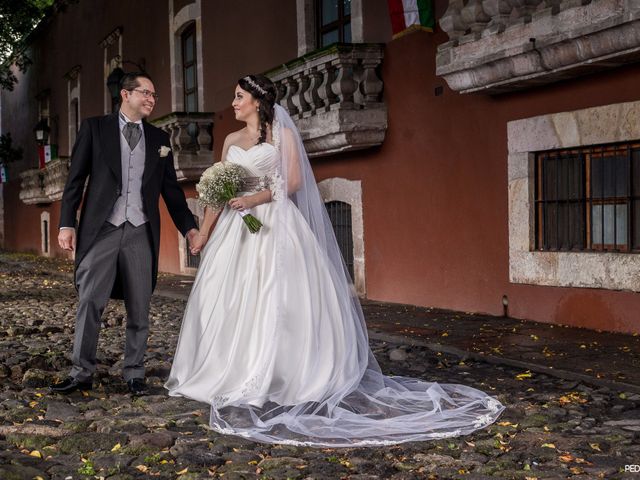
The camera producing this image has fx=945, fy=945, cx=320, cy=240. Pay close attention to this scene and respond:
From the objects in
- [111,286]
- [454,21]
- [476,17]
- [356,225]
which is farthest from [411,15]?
[111,286]

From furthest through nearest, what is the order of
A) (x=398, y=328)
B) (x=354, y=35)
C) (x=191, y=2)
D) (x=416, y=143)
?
(x=191, y=2), (x=354, y=35), (x=416, y=143), (x=398, y=328)

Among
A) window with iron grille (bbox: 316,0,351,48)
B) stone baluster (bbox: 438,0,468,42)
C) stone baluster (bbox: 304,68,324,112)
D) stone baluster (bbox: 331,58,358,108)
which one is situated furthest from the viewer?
window with iron grille (bbox: 316,0,351,48)

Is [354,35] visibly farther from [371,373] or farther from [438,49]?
[371,373]

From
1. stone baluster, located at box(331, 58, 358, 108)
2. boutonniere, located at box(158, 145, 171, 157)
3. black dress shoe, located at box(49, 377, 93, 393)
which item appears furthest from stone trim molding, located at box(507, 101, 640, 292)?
black dress shoe, located at box(49, 377, 93, 393)

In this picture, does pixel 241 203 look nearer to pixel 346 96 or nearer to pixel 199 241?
pixel 199 241

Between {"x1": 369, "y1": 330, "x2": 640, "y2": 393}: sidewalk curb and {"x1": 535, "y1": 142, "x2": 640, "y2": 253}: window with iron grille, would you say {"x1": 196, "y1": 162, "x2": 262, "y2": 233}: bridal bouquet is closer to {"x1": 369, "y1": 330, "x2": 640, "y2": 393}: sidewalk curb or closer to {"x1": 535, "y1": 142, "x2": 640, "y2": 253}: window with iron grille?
{"x1": 369, "y1": 330, "x2": 640, "y2": 393}: sidewalk curb

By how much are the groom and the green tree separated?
21537 millimetres

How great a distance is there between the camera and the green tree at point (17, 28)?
2611 centimetres

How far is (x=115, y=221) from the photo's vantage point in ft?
18.6

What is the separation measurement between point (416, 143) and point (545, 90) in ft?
7.13

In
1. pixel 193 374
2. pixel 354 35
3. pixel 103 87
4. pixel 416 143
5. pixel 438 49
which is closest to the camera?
pixel 193 374

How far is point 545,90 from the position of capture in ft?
29.6

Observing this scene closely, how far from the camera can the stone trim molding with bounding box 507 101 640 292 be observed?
8141mm

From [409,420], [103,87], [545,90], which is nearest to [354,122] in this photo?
[545,90]
